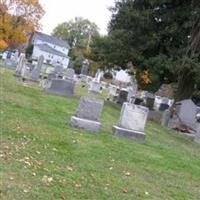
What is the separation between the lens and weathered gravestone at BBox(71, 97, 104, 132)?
1305 centimetres

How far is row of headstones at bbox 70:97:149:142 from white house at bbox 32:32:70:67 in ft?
345

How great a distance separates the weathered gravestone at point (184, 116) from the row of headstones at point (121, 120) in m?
8.74

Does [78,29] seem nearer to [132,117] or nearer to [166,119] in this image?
[166,119]

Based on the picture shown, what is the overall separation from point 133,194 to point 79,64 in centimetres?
7816

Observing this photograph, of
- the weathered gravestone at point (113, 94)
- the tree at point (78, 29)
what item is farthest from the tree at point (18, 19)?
the tree at point (78, 29)

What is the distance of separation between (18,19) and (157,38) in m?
42.5

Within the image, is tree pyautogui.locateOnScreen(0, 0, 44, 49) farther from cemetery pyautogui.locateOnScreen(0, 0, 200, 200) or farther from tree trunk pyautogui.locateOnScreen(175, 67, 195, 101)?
tree trunk pyautogui.locateOnScreen(175, 67, 195, 101)

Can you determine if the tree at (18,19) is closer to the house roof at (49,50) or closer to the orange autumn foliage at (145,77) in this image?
the orange autumn foliage at (145,77)

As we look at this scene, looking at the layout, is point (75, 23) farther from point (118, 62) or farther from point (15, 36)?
point (118, 62)

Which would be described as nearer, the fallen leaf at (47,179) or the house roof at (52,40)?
the fallen leaf at (47,179)

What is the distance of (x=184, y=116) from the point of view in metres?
22.9

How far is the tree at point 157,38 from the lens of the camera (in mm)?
22906

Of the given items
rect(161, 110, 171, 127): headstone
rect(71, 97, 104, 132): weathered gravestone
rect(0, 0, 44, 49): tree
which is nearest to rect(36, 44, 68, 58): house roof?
rect(0, 0, 44, 49): tree

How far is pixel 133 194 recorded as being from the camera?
7.61 m
